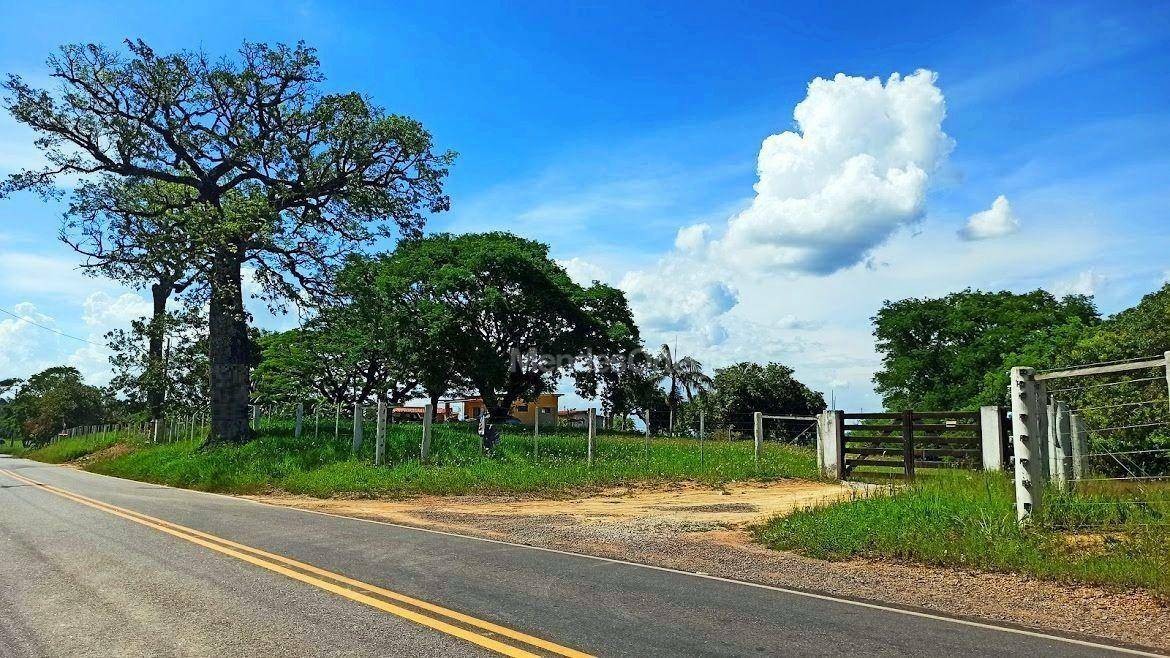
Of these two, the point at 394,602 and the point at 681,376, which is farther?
the point at 681,376

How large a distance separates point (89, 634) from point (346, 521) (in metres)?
6.92

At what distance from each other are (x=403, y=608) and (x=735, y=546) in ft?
17.2

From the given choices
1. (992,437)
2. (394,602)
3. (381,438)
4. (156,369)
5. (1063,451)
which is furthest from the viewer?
(156,369)

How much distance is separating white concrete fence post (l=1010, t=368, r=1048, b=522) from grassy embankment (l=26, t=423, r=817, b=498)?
10310 millimetres

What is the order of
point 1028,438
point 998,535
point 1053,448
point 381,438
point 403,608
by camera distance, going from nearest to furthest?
point 403,608 < point 998,535 < point 1028,438 < point 1053,448 < point 381,438

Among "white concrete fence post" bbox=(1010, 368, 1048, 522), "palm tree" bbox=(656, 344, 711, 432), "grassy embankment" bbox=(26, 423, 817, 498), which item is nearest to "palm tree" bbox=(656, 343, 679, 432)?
"palm tree" bbox=(656, 344, 711, 432)

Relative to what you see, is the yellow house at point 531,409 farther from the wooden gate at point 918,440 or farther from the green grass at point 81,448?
the wooden gate at point 918,440

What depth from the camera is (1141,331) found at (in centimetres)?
2795

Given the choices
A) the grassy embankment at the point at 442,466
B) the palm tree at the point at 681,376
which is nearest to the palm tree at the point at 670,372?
the palm tree at the point at 681,376

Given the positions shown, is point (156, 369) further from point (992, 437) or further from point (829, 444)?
point (992, 437)

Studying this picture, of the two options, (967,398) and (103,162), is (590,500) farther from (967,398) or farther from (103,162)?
(967,398)

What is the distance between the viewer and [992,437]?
1565 cm

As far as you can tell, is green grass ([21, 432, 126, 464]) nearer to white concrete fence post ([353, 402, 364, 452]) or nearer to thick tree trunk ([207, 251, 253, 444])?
thick tree trunk ([207, 251, 253, 444])

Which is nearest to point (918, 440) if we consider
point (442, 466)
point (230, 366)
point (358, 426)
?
point (442, 466)
